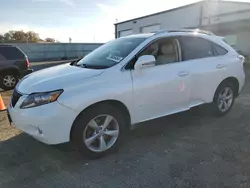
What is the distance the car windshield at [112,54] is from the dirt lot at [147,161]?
1.34 meters

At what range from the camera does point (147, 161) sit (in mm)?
3332

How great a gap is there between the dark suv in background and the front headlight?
22.9 feet

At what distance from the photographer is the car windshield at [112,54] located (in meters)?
3.66

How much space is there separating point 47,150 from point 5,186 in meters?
0.92

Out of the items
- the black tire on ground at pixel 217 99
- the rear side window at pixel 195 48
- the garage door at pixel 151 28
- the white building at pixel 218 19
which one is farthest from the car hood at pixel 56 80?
the garage door at pixel 151 28

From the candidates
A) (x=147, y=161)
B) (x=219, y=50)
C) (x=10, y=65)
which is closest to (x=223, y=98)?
(x=219, y=50)

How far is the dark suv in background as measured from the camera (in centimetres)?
912

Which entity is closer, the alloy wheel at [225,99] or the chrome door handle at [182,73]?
the chrome door handle at [182,73]

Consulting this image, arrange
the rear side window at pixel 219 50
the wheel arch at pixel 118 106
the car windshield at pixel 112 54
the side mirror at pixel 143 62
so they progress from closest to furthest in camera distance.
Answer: the wheel arch at pixel 118 106, the side mirror at pixel 143 62, the car windshield at pixel 112 54, the rear side window at pixel 219 50

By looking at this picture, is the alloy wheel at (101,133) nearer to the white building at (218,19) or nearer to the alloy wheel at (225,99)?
the alloy wheel at (225,99)

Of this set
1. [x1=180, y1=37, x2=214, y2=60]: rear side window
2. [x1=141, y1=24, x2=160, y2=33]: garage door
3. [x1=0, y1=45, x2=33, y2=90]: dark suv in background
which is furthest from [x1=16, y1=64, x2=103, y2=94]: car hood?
[x1=141, y1=24, x2=160, y2=33]: garage door

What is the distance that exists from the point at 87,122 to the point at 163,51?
1.80m

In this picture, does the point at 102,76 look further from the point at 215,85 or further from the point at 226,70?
the point at 226,70

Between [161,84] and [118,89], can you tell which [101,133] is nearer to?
[118,89]
